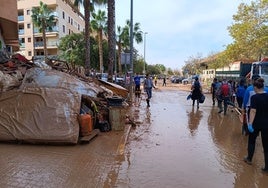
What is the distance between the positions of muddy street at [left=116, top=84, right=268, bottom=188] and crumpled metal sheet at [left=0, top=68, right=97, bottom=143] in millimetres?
1657

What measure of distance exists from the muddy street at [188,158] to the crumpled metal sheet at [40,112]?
166 centimetres

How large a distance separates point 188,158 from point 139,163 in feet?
3.85

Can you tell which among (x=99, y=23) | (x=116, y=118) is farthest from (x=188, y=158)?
(x=99, y=23)

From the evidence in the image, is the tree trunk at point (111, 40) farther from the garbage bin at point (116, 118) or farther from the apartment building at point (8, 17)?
the garbage bin at point (116, 118)

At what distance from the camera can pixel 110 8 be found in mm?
19453

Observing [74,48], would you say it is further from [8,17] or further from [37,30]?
[8,17]

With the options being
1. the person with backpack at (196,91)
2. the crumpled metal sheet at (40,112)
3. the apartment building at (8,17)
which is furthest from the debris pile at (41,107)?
the person with backpack at (196,91)

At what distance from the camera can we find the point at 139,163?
22.0ft

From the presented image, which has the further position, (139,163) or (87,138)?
(87,138)

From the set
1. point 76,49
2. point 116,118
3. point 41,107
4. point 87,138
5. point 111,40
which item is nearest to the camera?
point 87,138

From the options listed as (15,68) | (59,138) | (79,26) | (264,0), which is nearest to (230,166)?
(59,138)

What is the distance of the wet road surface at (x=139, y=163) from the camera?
5.53 m

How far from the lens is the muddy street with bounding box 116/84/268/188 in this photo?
5707 millimetres

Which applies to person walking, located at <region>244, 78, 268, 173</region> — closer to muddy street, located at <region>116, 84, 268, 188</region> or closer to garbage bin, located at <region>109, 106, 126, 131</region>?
muddy street, located at <region>116, 84, 268, 188</region>
